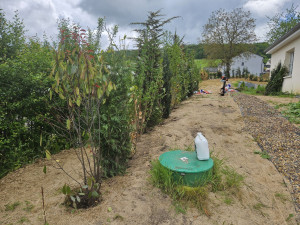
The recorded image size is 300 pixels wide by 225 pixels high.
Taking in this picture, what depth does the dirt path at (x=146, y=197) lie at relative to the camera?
193 centimetres

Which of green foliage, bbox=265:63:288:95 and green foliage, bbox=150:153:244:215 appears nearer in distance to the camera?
green foliage, bbox=150:153:244:215

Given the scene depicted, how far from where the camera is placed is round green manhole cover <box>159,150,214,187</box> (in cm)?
221

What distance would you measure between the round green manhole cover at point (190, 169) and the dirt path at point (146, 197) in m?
0.24

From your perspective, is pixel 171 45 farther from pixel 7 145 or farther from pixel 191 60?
pixel 7 145

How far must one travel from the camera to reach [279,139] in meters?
3.90

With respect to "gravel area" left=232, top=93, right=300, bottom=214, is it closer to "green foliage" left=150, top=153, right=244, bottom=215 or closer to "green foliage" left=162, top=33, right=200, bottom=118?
"green foliage" left=150, top=153, right=244, bottom=215

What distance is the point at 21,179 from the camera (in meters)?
2.82

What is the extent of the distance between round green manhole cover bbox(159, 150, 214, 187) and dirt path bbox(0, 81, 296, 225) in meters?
0.24

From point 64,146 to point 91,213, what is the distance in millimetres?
2232

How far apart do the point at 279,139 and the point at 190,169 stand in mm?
2614

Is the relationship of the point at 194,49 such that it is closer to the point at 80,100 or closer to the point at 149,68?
the point at 149,68

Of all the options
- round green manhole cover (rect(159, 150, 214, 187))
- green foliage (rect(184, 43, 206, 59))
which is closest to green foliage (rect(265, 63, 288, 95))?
green foliage (rect(184, 43, 206, 59))

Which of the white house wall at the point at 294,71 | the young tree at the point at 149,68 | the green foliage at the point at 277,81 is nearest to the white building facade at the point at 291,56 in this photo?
the white house wall at the point at 294,71

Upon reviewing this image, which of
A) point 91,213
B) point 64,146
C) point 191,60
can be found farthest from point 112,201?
point 191,60
